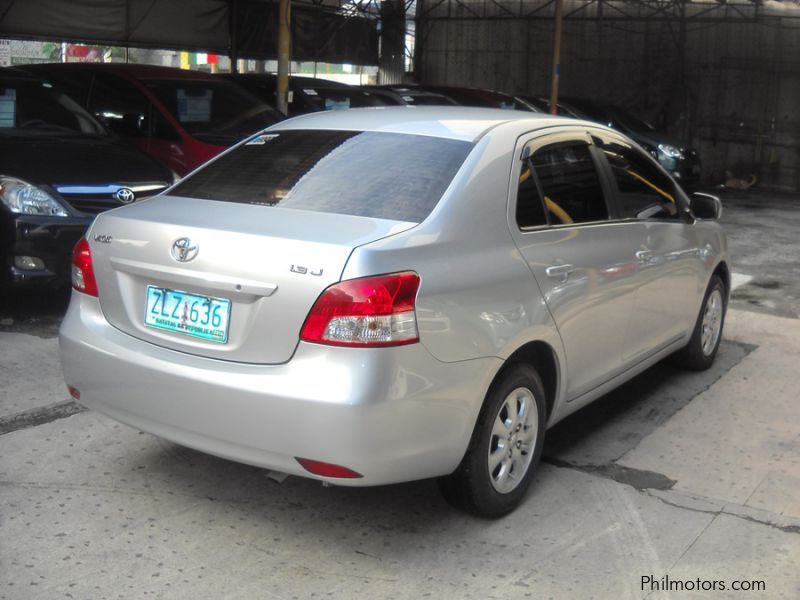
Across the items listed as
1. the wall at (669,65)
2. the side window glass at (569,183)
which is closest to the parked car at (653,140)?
the wall at (669,65)

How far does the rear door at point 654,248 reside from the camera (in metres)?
4.96

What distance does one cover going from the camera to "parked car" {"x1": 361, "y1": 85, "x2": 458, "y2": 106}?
46.2ft

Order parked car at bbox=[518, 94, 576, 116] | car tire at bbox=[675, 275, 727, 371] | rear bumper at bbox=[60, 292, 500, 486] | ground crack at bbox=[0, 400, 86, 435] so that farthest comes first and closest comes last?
1. parked car at bbox=[518, 94, 576, 116]
2. car tire at bbox=[675, 275, 727, 371]
3. ground crack at bbox=[0, 400, 86, 435]
4. rear bumper at bbox=[60, 292, 500, 486]

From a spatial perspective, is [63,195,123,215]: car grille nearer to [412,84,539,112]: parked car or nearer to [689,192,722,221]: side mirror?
[689,192,722,221]: side mirror

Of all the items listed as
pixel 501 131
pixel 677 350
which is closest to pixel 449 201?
pixel 501 131

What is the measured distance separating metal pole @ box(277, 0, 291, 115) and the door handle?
6.93 m

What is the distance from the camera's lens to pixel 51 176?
6.87 m

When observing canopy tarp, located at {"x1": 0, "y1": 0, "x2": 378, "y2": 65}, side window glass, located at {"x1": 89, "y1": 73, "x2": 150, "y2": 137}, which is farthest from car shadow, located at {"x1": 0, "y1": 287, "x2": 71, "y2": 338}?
canopy tarp, located at {"x1": 0, "y1": 0, "x2": 378, "y2": 65}

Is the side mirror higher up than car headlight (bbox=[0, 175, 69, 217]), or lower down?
higher up

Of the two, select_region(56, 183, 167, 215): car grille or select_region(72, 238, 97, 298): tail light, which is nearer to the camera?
select_region(72, 238, 97, 298): tail light

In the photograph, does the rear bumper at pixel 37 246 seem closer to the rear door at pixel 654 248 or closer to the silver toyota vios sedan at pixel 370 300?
the silver toyota vios sedan at pixel 370 300

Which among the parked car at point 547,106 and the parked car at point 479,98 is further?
the parked car at point 547,106

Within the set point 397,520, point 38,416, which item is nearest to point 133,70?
point 38,416

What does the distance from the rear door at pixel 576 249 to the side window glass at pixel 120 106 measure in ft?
19.0
